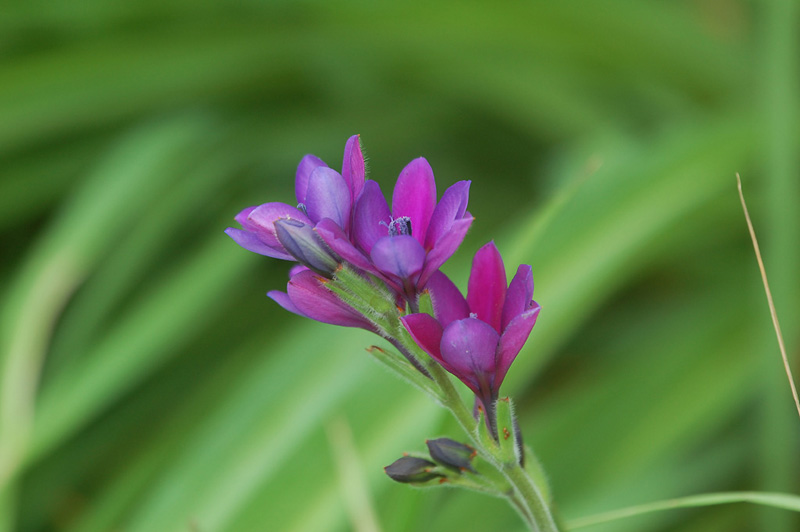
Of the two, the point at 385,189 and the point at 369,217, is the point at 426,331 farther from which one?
the point at 385,189

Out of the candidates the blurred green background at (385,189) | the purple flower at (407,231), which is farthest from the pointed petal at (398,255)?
the blurred green background at (385,189)

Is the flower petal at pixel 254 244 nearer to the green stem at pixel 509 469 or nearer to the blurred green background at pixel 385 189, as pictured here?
the green stem at pixel 509 469

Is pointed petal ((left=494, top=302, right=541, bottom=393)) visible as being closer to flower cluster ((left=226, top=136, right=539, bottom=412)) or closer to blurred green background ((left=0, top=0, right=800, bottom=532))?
flower cluster ((left=226, top=136, right=539, bottom=412))

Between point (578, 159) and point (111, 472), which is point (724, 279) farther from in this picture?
point (111, 472)

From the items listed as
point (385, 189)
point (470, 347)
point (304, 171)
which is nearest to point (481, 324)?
point (470, 347)

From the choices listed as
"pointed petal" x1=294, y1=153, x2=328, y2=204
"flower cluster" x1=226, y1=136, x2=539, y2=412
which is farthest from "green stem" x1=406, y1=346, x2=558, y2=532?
"pointed petal" x1=294, y1=153, x2=328, y2=204

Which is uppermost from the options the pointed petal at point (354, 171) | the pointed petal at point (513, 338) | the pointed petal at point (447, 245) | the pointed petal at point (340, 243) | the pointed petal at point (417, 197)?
the pointed petal at point (354, 171)
